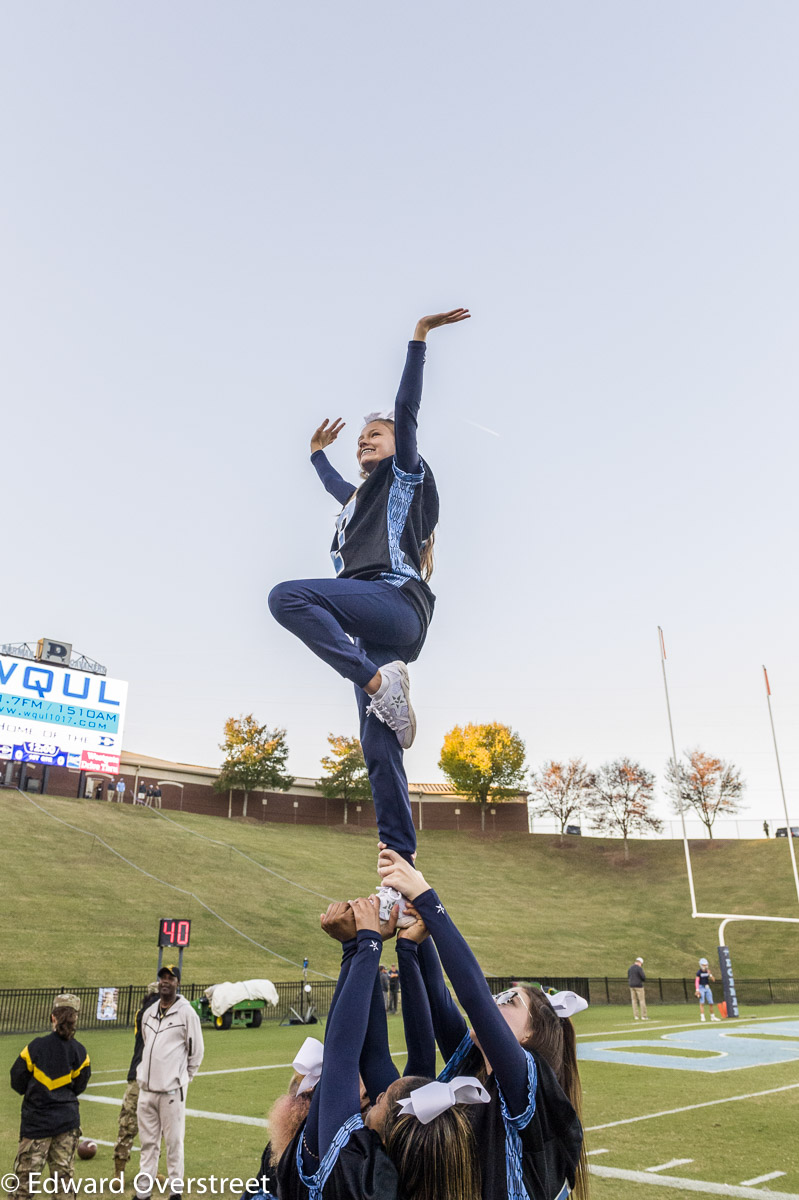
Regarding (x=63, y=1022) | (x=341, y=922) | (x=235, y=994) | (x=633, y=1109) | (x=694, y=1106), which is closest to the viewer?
(x=341, y=922)

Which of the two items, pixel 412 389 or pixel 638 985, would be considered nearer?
pixel 412 389

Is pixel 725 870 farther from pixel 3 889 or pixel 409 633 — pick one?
pixel 409 633

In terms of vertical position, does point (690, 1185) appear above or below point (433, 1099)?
below

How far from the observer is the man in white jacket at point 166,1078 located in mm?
7031

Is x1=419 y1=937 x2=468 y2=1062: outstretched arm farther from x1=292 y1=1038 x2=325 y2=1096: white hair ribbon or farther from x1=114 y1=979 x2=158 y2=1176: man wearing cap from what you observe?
x1=114 y1=979 x2=158 y2=1176: man wearing cap

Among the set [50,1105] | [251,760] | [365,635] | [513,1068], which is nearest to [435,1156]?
[513,1068]

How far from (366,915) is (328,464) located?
2443mm

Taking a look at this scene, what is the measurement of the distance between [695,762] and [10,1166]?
180ft

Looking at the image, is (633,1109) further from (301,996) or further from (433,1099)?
(301,996)

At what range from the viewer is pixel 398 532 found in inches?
144

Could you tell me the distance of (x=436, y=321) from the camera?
3531 mm

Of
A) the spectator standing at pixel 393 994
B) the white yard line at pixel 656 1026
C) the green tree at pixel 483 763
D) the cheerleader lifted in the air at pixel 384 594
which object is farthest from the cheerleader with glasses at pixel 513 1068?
the green tree at pixel 483 763

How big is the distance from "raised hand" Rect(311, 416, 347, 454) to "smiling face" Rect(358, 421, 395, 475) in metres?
0.62

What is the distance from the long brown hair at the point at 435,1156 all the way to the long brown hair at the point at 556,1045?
0.45 meters
